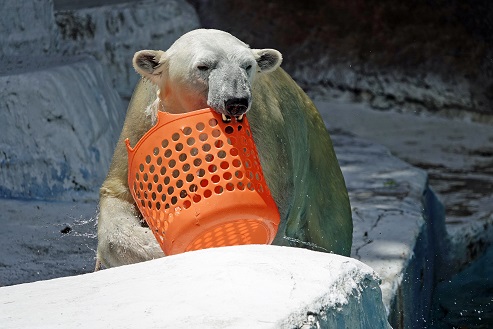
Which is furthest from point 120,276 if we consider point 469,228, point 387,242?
point 469,228

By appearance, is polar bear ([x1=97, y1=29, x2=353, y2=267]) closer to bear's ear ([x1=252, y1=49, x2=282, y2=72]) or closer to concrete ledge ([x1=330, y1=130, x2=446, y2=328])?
bear's ear ([x1=252, y1=49, x2=282, y2=72])

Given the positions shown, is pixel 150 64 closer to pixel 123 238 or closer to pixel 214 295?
pixel 123 238

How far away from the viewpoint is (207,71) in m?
2.88

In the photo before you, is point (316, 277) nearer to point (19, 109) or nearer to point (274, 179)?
point (274, 179)

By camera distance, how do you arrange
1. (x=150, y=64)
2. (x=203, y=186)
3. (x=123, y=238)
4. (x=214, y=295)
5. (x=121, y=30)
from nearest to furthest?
(x=214, y=295) < (x=203, y=186) < (x=123, y=238) < (x=150, y=64) < (x=121, y=30)

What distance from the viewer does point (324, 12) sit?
847 centimetres

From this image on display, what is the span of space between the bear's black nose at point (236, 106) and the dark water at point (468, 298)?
2283 millimetres

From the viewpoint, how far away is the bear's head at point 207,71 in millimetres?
2721

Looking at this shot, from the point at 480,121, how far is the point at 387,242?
4.07 m

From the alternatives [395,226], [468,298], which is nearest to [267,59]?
[395,226]

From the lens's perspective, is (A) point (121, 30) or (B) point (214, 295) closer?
(B) point (214, 295)

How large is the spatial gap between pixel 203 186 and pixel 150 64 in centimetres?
59

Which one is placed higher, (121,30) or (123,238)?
(123,238)

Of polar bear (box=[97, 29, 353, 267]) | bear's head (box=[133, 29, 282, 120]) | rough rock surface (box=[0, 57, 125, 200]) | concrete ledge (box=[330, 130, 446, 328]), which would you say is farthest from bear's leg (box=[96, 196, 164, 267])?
rough rock surface (box=[0, 57, 125, 200])
